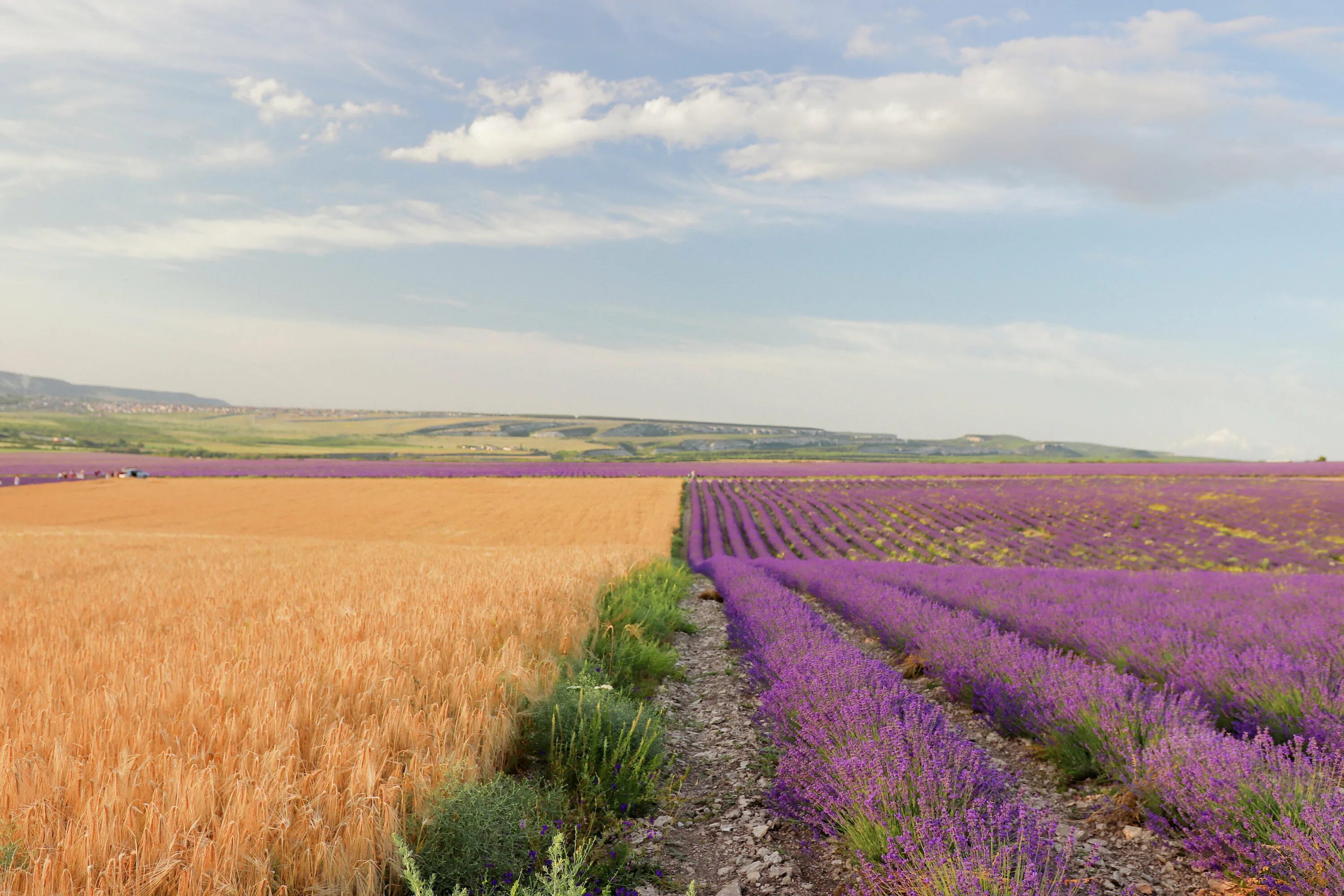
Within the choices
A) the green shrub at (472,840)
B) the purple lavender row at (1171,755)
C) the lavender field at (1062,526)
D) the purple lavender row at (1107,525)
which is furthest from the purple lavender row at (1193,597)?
the purple lavender row at (1107,525)

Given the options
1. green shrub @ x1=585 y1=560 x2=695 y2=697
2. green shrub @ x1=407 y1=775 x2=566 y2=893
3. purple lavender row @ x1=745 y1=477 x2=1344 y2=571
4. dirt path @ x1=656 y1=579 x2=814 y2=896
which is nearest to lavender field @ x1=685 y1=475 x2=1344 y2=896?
dirt path @ x1=656 y1=579 x2=814 y2=896

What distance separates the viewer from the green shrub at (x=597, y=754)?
386cm

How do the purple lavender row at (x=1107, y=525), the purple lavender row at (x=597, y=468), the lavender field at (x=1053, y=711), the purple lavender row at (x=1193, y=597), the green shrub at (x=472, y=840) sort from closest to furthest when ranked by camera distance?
the green shrub at (x=472, y=840)
the lavender field at (x=1053, y=711)
the purple lavender row at (x=1193, y=597)
the purple lavender row at (x=1107, y=525)
the purple lavender row at (x=597, y=468)

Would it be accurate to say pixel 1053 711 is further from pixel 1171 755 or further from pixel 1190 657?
pixel 1190 657

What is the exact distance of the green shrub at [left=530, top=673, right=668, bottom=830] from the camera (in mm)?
3861

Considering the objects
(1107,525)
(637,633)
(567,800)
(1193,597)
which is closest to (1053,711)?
(567,800)

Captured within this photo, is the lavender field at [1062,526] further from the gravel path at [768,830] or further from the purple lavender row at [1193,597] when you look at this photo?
the gravel path at [768,830]

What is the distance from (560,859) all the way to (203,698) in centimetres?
212

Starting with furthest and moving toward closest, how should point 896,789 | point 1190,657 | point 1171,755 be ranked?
1. point 1190,657
2. point 1171,755
3. point 896,789

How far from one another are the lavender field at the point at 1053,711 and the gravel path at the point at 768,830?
13cm

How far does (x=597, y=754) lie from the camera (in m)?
4.21

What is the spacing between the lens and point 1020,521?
1150 inches

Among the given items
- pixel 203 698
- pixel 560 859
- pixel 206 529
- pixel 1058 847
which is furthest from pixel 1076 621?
pixel 206 529

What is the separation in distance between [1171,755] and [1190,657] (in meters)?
2.89
